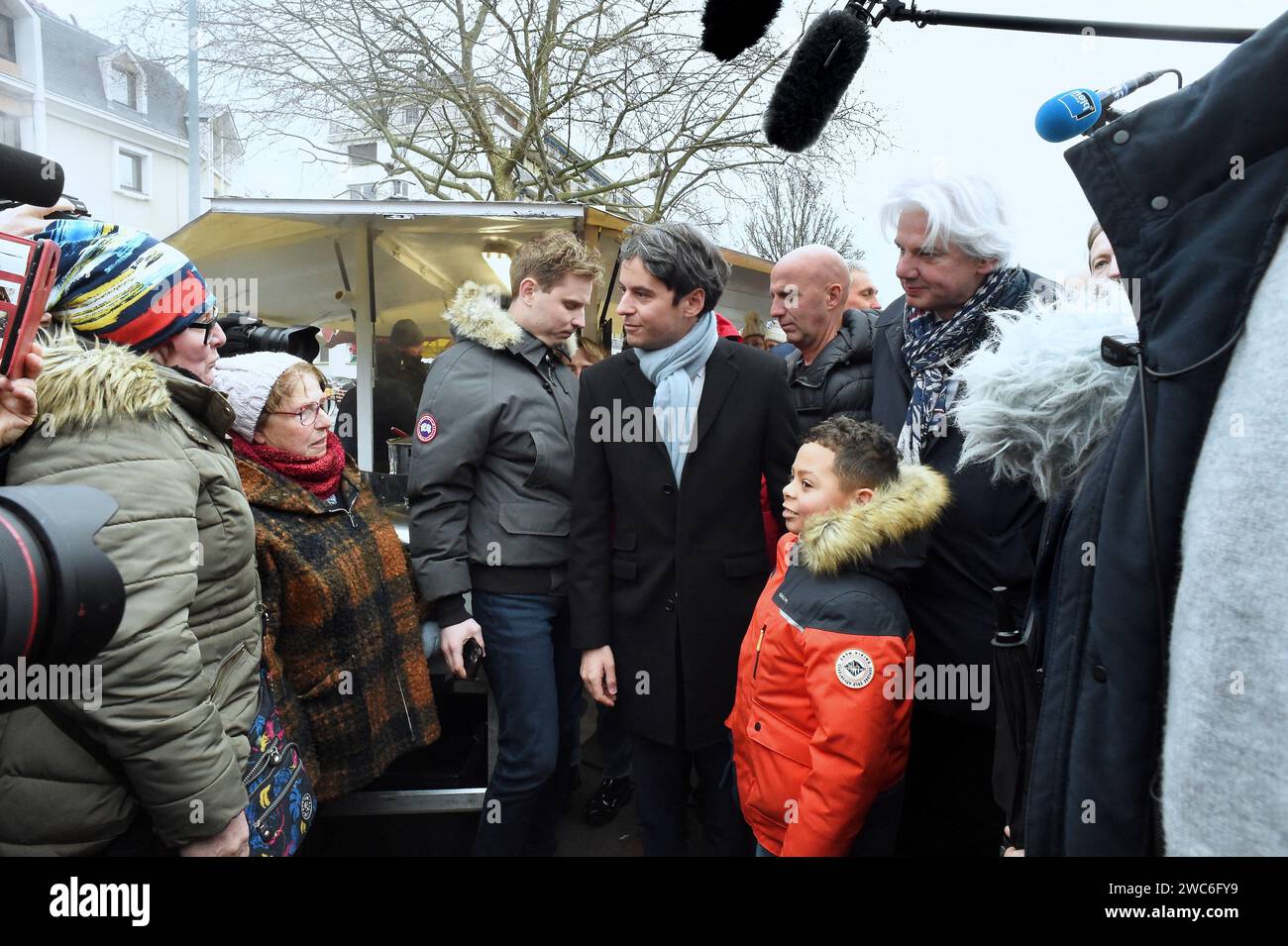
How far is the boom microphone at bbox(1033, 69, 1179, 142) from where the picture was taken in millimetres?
1072

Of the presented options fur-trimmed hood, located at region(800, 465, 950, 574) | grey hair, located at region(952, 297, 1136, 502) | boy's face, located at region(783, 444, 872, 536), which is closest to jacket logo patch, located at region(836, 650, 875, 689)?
fur-trimmed hood, located at region(800, 465, 950, 574)

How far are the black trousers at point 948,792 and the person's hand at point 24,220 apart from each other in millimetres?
2064

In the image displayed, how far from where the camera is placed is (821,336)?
9.26ft

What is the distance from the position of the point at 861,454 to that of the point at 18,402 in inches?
66.3

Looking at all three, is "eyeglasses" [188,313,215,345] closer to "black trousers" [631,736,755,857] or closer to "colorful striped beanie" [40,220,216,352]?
"colorful striped beanie" [40,220,216,352]

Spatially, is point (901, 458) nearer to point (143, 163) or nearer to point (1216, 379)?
point (1216, 379)

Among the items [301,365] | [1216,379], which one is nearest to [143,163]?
[301,365]

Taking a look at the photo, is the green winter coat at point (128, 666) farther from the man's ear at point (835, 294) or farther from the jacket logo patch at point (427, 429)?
the man's ear at point (835, 294)

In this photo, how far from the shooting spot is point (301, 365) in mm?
2273

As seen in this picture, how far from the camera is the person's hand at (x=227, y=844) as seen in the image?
1.51 meters

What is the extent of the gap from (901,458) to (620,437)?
2.68ft

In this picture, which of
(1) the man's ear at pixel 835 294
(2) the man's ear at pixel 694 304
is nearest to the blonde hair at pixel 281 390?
(2) the man's ear at pixel 694 304

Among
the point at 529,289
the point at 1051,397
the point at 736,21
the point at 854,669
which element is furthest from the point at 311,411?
the point at 1051,397

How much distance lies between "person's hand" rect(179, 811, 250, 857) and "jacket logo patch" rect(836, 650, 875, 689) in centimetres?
127
